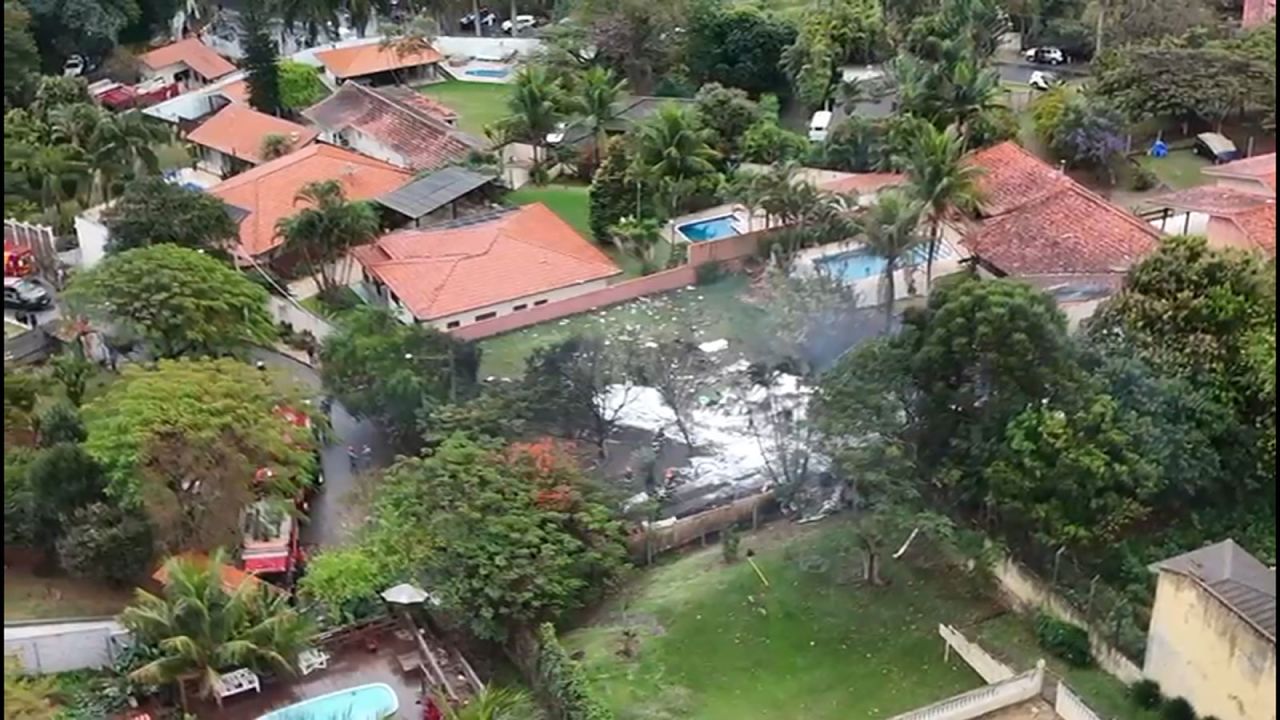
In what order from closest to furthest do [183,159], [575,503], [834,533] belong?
[575,503]
[834,533]
[183,159]

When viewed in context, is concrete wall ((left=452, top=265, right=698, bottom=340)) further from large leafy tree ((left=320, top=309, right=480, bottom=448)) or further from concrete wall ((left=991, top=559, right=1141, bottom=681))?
concrete wall ((left=991, top=559, right=1141, bottom=681))

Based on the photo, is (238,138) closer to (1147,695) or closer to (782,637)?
(782,637)

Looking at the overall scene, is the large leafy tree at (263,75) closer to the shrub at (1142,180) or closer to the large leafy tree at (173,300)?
the large leafy tree at (173,300)

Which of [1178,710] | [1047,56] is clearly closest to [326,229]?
[1178,710]

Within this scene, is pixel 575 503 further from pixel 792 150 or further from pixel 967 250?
pixel 792 150

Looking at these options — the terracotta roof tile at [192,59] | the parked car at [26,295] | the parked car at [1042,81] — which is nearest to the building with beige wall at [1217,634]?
the parked car at [26,295]

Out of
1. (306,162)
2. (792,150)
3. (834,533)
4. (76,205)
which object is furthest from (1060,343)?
(76,205)

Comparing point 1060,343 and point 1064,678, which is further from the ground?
point 1060,343
